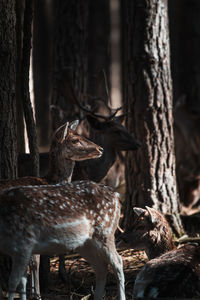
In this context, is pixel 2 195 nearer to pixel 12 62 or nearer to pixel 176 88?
pixel 12 62

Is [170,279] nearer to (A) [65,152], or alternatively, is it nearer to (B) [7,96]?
(A) [65,152]

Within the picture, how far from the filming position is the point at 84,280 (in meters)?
6.19

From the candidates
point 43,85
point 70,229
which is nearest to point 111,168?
point 70,229

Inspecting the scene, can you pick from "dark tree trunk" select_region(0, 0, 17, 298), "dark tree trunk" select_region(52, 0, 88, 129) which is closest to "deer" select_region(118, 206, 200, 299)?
"dark tree trunk" select_region(0, 0, 17, 298)

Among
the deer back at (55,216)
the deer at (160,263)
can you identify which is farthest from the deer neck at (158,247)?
the deer back at (55,216)

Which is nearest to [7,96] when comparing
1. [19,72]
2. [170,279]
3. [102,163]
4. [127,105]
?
[19,72]

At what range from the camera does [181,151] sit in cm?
1166

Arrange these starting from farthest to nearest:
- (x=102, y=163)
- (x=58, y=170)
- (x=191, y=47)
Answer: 1. (x=191, y=47)
2. (x=102, y=163)
3. (x=58, y=170)

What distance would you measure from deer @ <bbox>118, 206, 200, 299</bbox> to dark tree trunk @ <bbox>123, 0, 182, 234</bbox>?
1546mm

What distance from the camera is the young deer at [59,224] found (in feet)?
14.4

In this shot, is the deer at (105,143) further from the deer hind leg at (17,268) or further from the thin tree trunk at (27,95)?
the deer hind leg at (17,268)

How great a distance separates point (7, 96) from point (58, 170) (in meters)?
0.95

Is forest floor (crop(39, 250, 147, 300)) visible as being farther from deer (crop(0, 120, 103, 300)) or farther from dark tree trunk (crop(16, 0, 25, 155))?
dark tree trunk (crop(16, 0, 25, 155))

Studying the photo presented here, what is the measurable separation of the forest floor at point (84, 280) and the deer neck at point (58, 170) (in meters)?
0.89
